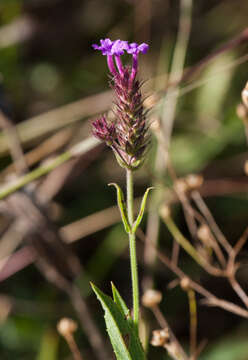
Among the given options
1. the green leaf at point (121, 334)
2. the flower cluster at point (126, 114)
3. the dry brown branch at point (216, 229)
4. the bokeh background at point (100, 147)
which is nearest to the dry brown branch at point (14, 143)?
the bokeh background at point (100, 147)

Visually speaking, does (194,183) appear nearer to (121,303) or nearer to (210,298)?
(210,298)

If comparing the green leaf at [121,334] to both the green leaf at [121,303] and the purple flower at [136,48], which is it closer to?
the green leaf at [121,303]

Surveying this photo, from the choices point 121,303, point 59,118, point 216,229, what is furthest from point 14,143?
point 121,303

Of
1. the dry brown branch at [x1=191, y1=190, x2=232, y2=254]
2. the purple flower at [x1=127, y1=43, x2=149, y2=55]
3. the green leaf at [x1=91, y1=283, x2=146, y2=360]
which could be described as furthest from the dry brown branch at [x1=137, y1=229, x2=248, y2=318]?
the purple flower at [x1=127, y1=43, x2=149, y2=55]

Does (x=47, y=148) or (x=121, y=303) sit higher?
(x=47, y=148)

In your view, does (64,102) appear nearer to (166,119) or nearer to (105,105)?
(105,105)

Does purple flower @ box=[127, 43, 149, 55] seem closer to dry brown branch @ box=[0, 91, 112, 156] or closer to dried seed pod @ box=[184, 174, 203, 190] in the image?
dried seed pod @ box=[184, 174, 203, 190]
